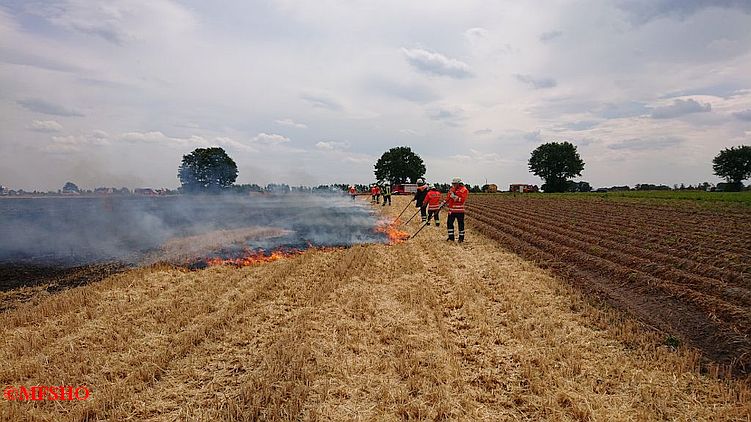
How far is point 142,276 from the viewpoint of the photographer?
9.95 metres

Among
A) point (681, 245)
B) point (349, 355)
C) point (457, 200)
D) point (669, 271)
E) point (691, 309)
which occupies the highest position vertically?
point (457, 200)

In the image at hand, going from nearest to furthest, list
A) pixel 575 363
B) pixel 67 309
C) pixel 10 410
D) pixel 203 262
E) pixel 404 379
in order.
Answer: pixel 10 410 < pixel 404 379 < pixel 575 363 < pixel 67 309 < pixel 203 262

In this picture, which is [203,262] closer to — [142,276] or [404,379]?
[142,276]

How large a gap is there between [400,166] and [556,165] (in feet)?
114

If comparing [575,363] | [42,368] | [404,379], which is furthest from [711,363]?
[42,368]

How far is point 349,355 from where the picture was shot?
5.54 metres

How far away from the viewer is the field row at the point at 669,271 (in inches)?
246

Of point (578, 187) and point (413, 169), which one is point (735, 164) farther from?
point (413, 169)

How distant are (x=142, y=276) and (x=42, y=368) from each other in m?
5.09

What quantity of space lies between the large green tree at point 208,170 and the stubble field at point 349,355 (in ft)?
202

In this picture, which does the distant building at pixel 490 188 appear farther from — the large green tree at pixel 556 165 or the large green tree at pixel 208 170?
the large green tree at pixel 208 170

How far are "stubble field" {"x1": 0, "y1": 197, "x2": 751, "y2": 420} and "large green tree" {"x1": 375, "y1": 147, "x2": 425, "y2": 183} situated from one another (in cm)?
8501

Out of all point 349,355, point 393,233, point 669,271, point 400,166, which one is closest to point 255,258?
point 393,233

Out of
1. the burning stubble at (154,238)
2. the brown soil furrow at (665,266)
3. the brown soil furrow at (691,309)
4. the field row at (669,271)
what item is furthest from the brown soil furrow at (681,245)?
the burning stubble at (154,238)
